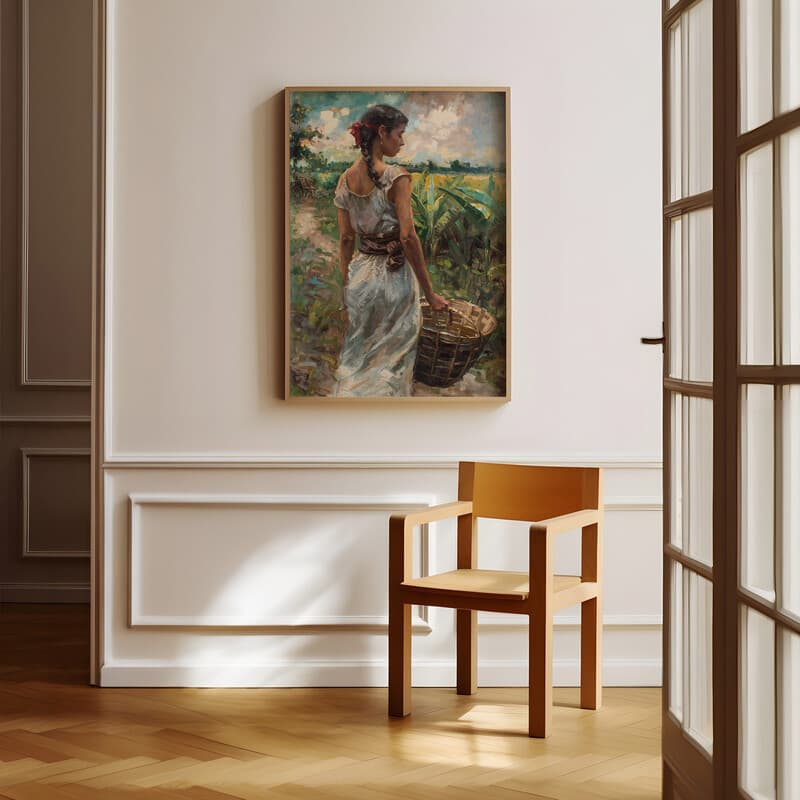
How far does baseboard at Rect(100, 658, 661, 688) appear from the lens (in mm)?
3586

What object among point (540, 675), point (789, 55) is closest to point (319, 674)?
point (540, 675)

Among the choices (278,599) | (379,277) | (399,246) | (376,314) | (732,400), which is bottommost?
(278,599)

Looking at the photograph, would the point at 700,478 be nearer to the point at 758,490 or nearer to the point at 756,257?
the point at 758,490

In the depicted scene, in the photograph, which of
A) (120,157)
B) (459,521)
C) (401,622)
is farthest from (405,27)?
(401,622)

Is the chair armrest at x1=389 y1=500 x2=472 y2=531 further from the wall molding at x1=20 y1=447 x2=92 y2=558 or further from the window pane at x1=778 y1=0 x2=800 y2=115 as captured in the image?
the wall molding at x1=20 y1=447 x2=92 y2=558

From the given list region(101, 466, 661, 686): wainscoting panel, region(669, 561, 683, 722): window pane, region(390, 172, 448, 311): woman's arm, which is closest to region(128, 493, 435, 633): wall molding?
region(101, 466, 661, 686): wainscoting panel

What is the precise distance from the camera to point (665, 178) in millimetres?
2410

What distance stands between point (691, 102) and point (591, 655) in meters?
1.82

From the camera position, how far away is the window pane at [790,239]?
1660 millimetres

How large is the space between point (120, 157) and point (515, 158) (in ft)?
4.33

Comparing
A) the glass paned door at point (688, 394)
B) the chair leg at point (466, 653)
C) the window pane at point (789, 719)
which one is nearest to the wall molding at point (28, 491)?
the chair leg at point (466, 653)

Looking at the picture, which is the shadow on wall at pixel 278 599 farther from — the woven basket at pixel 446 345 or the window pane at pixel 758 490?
the window pane at pixel 758 490

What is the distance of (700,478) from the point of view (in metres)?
2.16

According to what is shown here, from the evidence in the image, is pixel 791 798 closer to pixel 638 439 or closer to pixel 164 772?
pixel 164 772
